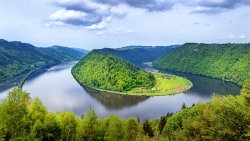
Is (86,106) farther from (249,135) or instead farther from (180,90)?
(249,135)

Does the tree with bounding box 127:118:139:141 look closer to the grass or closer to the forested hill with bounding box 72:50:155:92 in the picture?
the grass

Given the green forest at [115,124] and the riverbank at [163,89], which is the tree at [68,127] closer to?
the green forest at [115,124]

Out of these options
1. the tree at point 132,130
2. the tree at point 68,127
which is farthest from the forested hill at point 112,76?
the tree at point 68,127

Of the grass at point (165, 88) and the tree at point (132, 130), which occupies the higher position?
the tree at point (132, 130)

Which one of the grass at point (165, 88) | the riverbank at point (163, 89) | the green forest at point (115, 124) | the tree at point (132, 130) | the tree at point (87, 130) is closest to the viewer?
the green forest at point (115, 124)

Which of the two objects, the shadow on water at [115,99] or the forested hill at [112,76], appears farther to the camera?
the forested hill at [112,76]

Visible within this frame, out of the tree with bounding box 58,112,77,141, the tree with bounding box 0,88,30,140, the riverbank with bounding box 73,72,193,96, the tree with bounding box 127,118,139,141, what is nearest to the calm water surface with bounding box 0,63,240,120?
the riverbank with bounding box 73,72,193,96

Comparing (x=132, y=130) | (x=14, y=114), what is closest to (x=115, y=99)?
(x=132, y=130)
